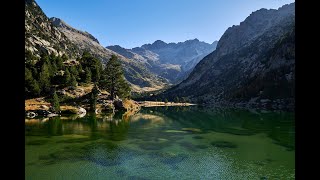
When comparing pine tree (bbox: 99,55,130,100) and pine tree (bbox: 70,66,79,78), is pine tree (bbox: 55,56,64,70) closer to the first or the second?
pine tree (bbox: 70,66,79,78)

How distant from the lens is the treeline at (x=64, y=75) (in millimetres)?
138000

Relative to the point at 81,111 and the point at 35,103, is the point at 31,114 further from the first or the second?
the point at 81,111

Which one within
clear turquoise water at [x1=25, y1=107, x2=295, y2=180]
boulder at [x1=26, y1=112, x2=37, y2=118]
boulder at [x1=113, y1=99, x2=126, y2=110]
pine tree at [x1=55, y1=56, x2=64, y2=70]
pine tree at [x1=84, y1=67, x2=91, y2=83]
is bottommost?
clear turquoise water at [x1=25, y1=107, x2=295, y2=180]

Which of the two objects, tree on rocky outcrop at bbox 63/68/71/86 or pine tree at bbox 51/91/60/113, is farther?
tree on rocky outcrop at bbox 63/68/71/86

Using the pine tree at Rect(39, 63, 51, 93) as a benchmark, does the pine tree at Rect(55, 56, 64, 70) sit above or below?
above

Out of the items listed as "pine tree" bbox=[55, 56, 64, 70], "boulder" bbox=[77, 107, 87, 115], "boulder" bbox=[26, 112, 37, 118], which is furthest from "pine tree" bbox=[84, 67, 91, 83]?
"boulder" bbox=[26, 112, 37, 118]

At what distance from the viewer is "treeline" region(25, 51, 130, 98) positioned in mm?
138000

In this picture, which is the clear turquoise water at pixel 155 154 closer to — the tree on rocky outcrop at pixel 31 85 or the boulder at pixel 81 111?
the boulder at pixel 81 111

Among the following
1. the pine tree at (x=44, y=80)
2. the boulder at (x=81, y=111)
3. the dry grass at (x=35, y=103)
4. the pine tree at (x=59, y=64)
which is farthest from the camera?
the pine tree at (x=59, y=64)

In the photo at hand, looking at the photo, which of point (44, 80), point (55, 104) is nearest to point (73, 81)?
point (44, 80)

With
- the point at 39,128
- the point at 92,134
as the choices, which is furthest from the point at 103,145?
the point at 39,128

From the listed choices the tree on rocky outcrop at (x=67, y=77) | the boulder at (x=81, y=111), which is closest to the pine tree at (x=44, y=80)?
the tree on rocky outcrop at (x=67, y=77)
